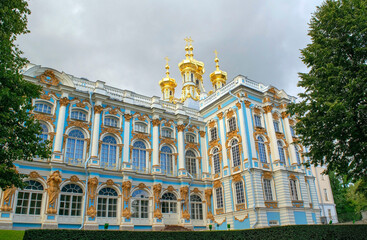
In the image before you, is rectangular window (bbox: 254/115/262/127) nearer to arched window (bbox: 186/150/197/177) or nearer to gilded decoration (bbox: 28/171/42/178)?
arched window (bbox: 186/150/197/177)

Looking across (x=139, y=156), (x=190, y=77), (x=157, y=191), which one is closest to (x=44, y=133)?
(x=139, y=156)

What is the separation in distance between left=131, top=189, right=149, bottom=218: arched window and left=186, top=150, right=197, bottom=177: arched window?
191 inches

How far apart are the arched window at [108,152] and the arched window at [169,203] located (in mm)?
4653

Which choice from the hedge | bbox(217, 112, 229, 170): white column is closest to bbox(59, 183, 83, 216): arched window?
the hedge

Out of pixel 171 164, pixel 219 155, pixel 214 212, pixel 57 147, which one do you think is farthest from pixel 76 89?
pixel 214 212

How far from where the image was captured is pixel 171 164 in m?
24.6

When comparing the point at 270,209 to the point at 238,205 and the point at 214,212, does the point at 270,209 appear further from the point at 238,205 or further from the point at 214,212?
the point at 214,212

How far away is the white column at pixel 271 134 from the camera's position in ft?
75.8

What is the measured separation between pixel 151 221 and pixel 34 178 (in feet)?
27.5

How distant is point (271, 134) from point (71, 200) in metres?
15.8

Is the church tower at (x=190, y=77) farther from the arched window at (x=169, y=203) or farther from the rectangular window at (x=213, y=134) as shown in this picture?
the arched window at (x=169, y=203)

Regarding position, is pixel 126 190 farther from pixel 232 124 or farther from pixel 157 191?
pixel 232 124

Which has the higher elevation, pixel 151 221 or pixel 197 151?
pixel 197 151

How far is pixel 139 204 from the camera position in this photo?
69.6 feet
